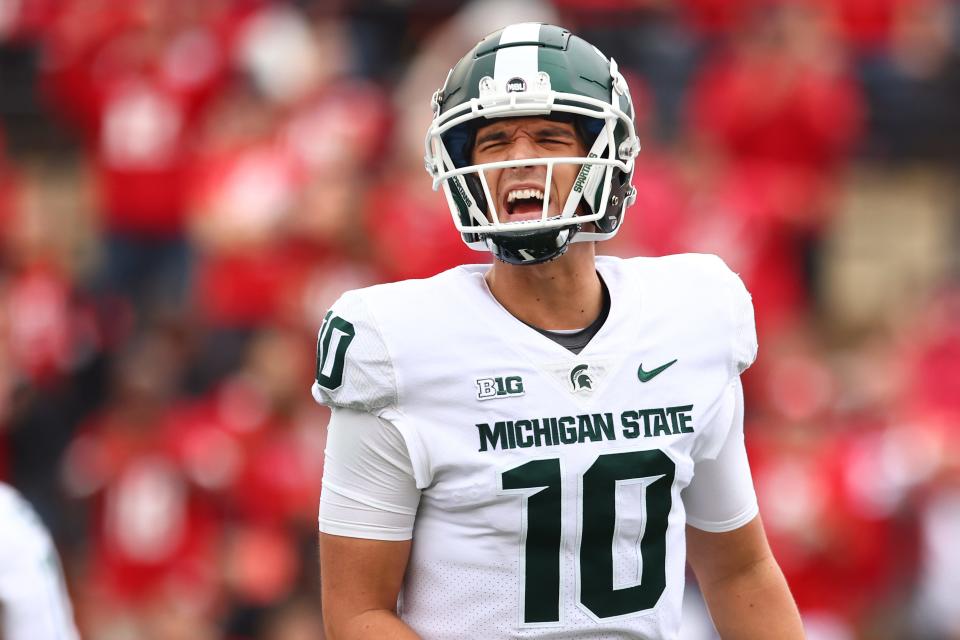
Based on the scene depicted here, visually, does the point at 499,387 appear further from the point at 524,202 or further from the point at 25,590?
the point at 25,590

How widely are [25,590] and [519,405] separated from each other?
1293 millimetres

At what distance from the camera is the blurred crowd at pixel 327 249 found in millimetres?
6684

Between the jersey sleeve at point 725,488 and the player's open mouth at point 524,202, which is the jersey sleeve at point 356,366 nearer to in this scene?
the player's open mouth at point 524,202

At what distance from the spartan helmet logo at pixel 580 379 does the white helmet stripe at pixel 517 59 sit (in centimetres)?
49

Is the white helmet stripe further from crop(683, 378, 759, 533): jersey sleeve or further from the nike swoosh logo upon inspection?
crop(683, 378, 759, 533): jersey sleeve

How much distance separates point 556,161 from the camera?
2.70 m

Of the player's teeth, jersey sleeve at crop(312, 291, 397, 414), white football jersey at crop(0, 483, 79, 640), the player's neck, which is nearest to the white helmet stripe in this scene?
the player's teeth

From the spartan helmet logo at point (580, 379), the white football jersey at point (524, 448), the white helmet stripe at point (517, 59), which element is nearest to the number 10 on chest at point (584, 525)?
the white football jersey at point (524, 448)

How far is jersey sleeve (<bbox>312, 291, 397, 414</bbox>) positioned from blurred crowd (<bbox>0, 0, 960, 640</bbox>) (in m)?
3.55

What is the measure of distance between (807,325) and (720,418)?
17.0 ft

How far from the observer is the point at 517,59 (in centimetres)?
277

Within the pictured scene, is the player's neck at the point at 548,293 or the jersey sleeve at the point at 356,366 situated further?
the player's neck at the point at 548,293

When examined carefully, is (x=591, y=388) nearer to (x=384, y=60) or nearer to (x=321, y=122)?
(x=321, y=122)

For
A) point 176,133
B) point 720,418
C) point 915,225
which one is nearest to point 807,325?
point 915,225
